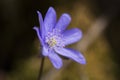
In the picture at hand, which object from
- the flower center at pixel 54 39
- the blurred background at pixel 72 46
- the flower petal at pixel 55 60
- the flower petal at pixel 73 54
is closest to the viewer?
the flower petal at pixel 55 60

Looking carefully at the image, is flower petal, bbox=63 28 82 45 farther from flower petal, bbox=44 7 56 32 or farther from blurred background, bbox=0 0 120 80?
blurred background, bbox=0 0 120 80

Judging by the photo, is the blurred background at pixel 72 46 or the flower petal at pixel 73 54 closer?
the flower petal at pixel 73 54

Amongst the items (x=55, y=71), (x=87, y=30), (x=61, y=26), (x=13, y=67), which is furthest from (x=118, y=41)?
(x=61, y=26)

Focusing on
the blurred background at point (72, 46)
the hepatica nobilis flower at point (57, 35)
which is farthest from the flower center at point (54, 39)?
the blurred background at point (72, 46)

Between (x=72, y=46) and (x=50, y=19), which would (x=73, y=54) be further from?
(x=72, y=46)

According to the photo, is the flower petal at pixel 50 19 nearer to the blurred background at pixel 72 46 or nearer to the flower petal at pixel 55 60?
the flower petal at pixel 55 60

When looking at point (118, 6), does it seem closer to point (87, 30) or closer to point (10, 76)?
point (87, 30)

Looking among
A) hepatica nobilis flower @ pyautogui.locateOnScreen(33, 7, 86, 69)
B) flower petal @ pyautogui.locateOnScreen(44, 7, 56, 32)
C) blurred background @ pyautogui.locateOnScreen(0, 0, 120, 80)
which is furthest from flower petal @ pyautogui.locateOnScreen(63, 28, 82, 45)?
blurred background @ pyautogui.locateOnScreen(0, 0, 120, 80)
